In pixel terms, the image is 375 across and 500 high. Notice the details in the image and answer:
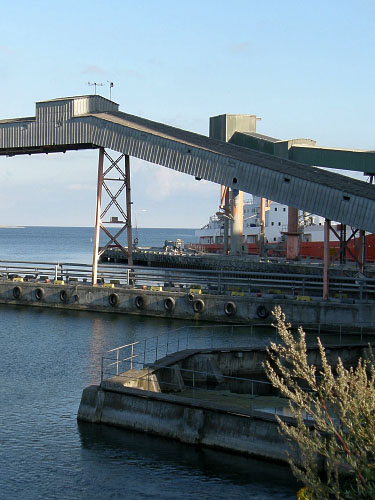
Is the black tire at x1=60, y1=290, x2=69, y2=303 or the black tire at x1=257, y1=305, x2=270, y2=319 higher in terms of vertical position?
the black tire at x1=60, y1=290, x2=69, y2=303

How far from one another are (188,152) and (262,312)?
39.2 feet

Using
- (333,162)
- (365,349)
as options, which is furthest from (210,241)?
(365,349)

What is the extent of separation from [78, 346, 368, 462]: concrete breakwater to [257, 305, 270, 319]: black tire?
59.6ft

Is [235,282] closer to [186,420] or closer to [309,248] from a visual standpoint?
[186,420]

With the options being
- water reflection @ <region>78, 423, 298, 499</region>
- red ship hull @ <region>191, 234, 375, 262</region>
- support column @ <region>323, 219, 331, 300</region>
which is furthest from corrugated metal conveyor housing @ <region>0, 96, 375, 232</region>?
red ship hull @ <region>191, 234, 375, 262</region>

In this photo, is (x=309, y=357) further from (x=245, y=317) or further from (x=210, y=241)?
(x=210, y=241)

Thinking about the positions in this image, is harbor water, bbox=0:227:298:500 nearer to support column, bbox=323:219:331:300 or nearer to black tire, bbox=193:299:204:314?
black tire, bbox=193:299:204:314

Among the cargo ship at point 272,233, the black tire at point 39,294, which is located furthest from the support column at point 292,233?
the black tire at point 39,294

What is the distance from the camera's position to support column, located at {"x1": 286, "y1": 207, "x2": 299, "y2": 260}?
86.3m

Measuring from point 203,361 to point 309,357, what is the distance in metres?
5.92

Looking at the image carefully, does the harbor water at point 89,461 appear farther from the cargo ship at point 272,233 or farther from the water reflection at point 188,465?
the cargo ship at point 272,233

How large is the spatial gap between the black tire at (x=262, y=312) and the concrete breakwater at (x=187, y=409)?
1817 centimetres

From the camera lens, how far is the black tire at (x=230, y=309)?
173 feet

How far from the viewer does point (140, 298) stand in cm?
5641
